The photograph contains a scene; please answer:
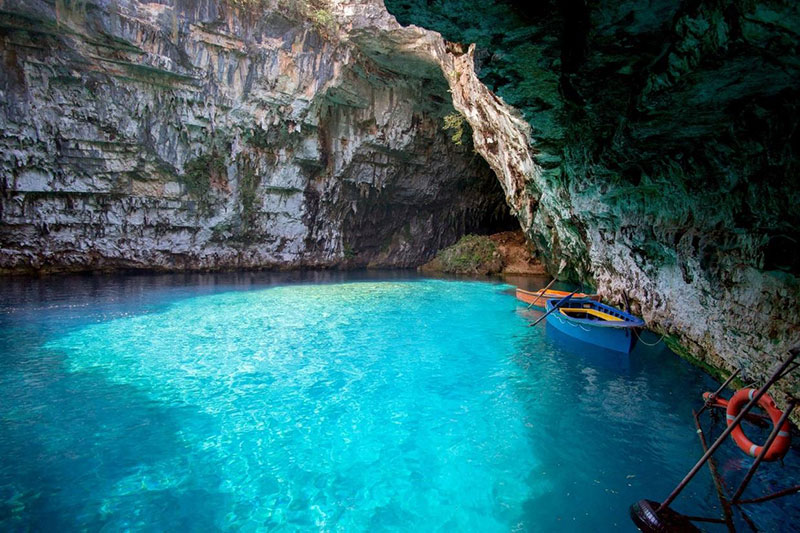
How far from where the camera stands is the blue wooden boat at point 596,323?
9.30m

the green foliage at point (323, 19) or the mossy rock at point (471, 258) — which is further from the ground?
the green foliage at point (323, 19)

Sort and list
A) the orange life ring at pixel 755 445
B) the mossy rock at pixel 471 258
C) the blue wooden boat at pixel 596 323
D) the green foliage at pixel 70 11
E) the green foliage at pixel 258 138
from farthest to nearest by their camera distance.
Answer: the mossy rock at pixel 471 258
the green foliage at pixel 258 138
the green foliage at pixel 70 11
the blue wooden boat at pixel 596 323
the orange life ring at pixel 755 445

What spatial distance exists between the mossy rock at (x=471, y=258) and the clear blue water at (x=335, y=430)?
15650mm

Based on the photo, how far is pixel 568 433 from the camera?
586 centimetres

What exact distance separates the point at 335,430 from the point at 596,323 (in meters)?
6.68

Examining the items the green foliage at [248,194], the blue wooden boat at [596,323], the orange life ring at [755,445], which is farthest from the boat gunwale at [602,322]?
the green foliage at [248,194]

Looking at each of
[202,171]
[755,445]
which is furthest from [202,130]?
[755,445]

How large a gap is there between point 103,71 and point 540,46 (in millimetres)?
19931

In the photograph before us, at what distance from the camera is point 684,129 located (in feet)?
16.1

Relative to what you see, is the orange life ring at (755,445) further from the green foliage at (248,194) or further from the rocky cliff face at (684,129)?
the green foliage at (248,194)

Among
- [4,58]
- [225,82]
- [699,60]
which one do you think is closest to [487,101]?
[699,60]

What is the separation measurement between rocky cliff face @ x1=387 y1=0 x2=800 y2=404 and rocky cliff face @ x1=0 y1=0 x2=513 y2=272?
44.0 feet

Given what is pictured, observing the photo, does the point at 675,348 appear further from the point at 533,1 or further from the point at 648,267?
the point at 533,1

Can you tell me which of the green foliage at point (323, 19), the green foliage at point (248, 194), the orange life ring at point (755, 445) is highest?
the green foliage at point (323, 19)
